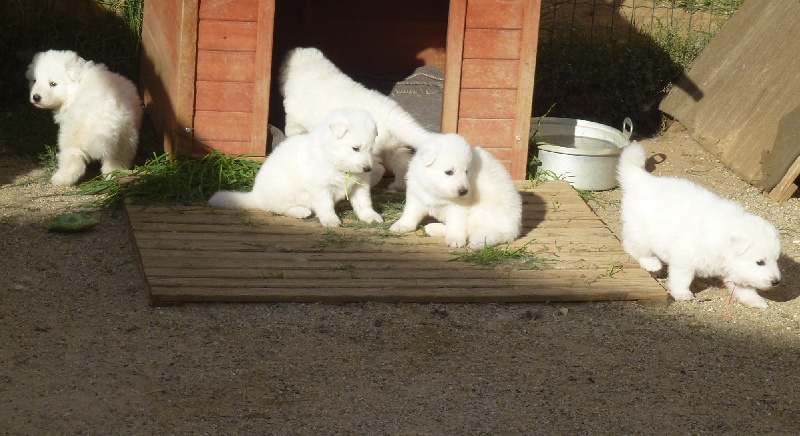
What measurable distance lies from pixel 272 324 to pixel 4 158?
3387 mm

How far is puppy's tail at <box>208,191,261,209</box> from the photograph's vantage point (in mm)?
6379

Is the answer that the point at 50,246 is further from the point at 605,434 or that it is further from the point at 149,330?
the point at 605,434

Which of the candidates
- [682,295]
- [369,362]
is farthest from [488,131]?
[369,362]

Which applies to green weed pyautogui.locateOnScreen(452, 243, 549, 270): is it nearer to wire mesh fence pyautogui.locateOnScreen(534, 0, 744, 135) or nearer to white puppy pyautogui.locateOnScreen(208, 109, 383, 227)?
white puppy pyautogui.locateOnScreen(208, 109, 383, 227)

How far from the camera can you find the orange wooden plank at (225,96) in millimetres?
6840

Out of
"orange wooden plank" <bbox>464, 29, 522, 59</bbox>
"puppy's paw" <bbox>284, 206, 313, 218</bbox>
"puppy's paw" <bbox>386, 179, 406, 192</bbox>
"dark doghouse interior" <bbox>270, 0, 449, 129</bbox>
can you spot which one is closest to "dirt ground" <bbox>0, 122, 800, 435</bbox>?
"puppy's paw" <bbox>284, 206, 313, 218</bbox>

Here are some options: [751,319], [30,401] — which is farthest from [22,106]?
[751,319]

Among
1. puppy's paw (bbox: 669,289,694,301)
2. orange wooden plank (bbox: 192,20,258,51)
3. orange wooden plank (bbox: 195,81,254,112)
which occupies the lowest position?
puppy's paw (bbox: 669,289,694,301)

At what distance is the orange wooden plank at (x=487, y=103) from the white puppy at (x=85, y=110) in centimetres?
232

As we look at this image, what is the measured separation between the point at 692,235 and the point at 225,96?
3.24m

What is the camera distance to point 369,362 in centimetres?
473

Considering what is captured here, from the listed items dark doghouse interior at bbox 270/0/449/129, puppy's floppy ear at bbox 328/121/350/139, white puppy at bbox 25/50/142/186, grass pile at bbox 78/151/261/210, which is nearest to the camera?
puppy's floppy ear at bbox 328/121/350/139

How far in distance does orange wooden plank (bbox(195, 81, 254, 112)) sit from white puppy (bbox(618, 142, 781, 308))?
260 cm

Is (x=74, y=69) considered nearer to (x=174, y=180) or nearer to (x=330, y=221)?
(x=174, y=180)
